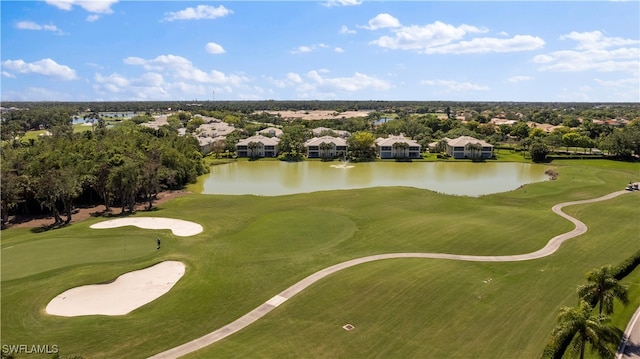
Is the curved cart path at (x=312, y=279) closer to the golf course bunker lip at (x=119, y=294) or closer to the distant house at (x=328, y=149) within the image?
the golf course bunker lip at (x=119, y=294)

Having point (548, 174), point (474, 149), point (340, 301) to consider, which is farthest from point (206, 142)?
point (340, 301)

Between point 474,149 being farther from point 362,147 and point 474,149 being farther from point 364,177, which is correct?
point 364,177

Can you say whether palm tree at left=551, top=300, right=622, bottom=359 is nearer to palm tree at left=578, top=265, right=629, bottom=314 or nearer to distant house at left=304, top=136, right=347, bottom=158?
palm tree at left=578, top=265, right=629, bottom=314

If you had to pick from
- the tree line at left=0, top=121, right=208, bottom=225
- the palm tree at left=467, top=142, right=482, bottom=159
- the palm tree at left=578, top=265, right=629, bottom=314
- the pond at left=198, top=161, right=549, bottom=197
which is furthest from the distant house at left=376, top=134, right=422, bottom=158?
the palm tree at left=578, top=265, right=629, bottom=314

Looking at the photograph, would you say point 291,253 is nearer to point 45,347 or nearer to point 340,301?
point 340,301

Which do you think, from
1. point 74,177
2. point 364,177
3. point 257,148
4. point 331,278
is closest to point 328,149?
point 257,148
